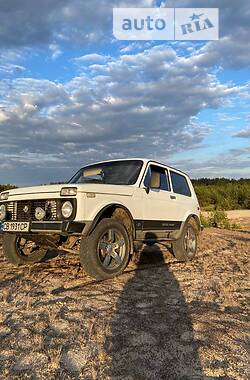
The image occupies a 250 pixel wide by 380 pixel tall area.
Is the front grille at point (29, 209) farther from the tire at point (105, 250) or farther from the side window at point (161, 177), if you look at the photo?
the side window at point (161, 177)

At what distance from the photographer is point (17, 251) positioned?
21.0ft

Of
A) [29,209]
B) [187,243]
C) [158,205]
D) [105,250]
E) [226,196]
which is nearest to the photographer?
[105,250]

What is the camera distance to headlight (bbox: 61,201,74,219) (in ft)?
16.4

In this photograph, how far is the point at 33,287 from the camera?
4863 millimetres

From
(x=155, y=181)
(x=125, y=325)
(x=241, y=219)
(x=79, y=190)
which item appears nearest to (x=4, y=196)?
(x=79, y=190)

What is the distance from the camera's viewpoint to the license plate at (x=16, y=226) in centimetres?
536

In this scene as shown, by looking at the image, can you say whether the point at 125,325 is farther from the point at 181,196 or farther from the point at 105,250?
the point at 181,196

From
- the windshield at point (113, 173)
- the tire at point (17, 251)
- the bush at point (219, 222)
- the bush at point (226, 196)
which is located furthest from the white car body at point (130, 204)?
the bush at point (226, 196)

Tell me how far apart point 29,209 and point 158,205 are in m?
2.46

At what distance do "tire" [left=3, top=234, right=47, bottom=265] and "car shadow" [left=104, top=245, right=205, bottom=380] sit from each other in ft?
7.52

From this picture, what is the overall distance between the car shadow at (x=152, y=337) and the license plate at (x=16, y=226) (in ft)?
5.53

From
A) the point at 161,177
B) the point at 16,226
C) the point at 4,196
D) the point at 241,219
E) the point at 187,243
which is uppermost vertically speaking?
the point at 161,177

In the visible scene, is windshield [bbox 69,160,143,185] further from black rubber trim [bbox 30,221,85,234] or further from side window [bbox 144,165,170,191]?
black rubber trim [bbox 30,221,85,234]

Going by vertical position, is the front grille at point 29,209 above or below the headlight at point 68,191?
below
